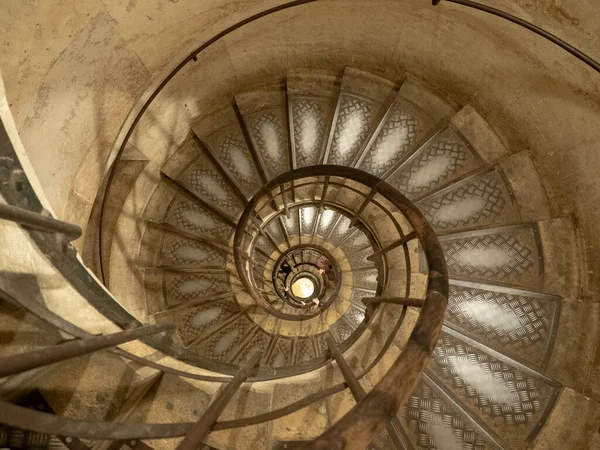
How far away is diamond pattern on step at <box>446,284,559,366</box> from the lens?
3.59 meters

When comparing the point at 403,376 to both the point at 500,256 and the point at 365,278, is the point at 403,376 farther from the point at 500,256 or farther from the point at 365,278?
the point at 365,278

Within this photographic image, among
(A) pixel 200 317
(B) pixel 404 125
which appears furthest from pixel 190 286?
(B) pixel 404 125

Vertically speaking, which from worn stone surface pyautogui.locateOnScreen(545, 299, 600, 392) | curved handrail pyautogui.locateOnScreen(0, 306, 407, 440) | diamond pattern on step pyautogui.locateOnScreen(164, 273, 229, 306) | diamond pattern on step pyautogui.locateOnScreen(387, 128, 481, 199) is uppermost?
diamond pattern on step pyautogui.locateOnScreen(387, 128, 481, 199)

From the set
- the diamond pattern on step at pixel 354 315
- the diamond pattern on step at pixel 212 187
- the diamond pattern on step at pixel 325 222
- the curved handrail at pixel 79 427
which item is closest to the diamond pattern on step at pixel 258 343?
the diamond pattern on step at pixel 354 315

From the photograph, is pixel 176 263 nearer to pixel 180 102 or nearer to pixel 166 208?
pixel 166 208

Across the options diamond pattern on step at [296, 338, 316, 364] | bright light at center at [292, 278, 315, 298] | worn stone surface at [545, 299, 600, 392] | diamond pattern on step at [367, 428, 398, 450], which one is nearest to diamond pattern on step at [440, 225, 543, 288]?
worn stone surface at [545, 299, 600, 392]

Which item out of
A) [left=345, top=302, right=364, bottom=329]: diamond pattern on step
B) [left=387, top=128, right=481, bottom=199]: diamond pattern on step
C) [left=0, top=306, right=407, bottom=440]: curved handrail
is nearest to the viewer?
[left=0, top=306, right=407, bottom=440]: curved handrail

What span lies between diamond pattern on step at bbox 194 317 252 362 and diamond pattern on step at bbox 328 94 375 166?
267 centimetres

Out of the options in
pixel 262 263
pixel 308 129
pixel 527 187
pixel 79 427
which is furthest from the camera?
pixel 262 263

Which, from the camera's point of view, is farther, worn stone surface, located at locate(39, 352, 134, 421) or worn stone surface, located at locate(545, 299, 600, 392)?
worn stone surface, located at locate(545, 299, 600, 392)

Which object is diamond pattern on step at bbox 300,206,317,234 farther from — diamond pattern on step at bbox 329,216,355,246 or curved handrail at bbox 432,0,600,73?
curved handrail at bbox 432,0,600,73

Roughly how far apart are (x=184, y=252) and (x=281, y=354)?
2.02 m

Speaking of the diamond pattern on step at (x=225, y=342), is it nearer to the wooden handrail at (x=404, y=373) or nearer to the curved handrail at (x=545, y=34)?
the wooden handrail at (x=404, y=373)

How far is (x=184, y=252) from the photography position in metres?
5.09
